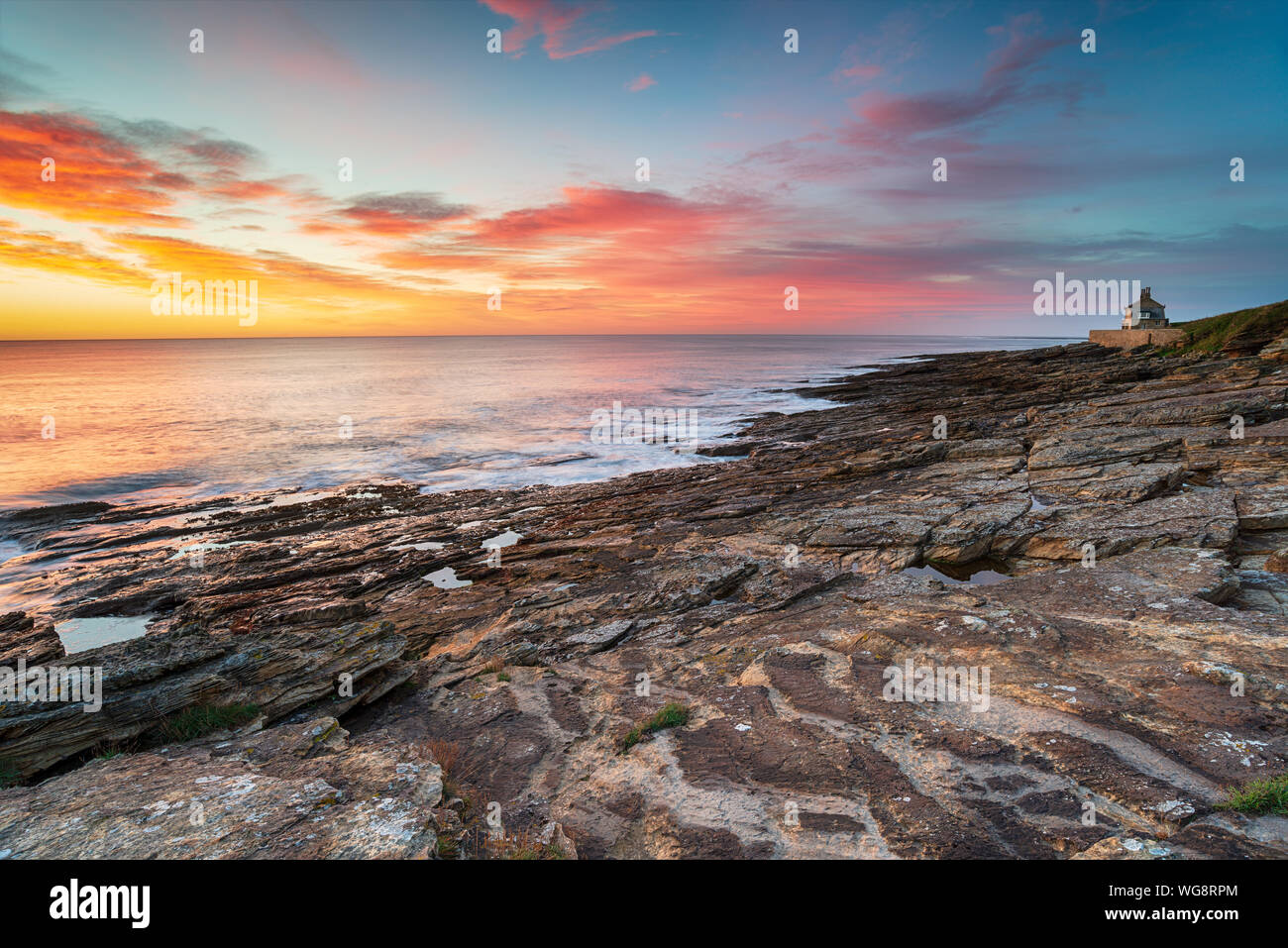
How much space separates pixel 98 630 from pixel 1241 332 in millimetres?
73766

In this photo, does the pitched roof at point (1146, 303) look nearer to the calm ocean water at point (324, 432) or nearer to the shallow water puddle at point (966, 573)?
the calm ocean water at point (324, 432)

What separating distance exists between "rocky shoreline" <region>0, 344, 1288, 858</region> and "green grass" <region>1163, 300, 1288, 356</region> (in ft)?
110

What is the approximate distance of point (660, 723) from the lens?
29.9 feet

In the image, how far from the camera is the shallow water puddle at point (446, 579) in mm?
18766

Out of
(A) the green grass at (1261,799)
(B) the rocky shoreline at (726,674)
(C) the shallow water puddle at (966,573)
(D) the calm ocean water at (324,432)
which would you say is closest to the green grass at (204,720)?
(B) the rocky shoreline at (726,674)

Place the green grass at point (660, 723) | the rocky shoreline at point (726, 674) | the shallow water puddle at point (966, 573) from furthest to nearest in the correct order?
1. the shallow water puddle at point (966, 573)
2. the green grass at point (660, 723)
3. the rocky shoreline at point (726, 674)

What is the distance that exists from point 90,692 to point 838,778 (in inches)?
435

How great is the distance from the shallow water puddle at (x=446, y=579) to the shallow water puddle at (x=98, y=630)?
25.5 feet

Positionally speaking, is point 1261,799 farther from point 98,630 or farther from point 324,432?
point 324,432

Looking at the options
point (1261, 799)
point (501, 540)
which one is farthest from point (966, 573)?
point (501, 540)
